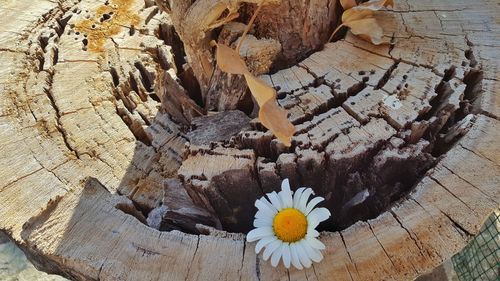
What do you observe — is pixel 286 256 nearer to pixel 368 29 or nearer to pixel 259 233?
pixel 259 233

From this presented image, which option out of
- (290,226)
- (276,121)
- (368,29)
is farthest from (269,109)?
(368,29)

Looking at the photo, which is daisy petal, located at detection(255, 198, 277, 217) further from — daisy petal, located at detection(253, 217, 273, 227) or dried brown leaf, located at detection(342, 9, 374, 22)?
dried brown leaf, located at detection(342, 9, 374, 22)

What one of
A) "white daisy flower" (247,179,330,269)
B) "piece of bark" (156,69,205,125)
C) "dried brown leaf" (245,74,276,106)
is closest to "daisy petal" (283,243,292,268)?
"white daisy flower" (247,179,330,269)

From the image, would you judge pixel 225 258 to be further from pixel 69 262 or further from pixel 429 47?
pixel 429 47

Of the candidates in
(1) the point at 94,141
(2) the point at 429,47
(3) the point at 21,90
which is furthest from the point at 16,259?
(2) the point at 429,47

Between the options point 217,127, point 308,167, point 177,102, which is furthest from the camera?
point 177,102

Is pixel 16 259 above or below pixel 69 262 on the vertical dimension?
below
